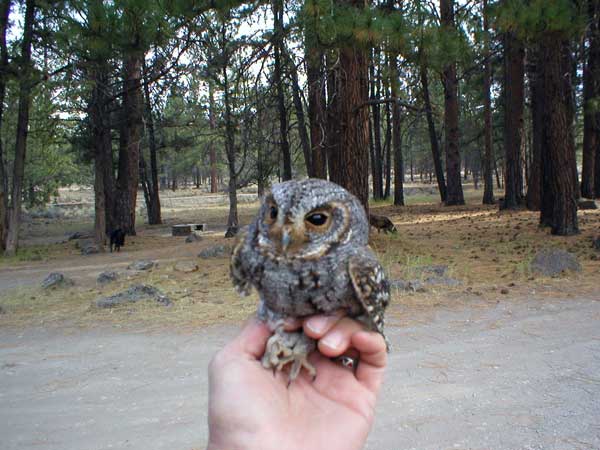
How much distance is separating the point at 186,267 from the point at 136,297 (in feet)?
8.49

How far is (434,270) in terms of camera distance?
8.26m

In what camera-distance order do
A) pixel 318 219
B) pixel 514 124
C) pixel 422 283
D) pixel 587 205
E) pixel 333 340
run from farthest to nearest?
pixel 514 124
pixel 587 205
pixel 422 283
pixel 318 219
pixel 333 340

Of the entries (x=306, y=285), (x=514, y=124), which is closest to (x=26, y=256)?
(x=306, y=285)

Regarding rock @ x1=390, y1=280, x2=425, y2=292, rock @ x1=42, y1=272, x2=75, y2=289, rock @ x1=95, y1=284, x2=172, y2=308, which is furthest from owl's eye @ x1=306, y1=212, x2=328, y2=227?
rock @ x1=42, y1=272, x2=75, y2=289

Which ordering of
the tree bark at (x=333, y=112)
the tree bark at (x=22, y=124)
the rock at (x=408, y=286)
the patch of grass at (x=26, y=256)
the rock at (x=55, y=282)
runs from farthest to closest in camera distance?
the patch of grass at (x=26, y=256), the tree bark at (x=22, y=124), the tree bark at (x=333, y=112), the rock at (x=55, y=282), the rock at (x=408, y=286)

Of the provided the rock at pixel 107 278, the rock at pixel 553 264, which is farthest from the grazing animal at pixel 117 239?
the rock at pixel 553 264

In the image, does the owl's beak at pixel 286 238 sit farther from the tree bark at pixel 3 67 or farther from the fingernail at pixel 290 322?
the tree bark at pixel 3 67

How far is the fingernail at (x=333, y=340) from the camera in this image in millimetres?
2016

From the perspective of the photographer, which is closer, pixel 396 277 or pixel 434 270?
pixel 396 277

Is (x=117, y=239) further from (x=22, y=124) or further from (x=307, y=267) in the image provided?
(x=307, y=267)

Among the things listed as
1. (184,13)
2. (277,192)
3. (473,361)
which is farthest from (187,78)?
(277,192)

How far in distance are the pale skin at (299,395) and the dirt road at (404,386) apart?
1.40 metres

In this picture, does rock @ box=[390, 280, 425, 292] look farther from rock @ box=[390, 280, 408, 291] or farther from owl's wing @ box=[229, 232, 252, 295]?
owl's wing @ box=[229, 232, 252, 295]

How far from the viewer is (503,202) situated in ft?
59.4
